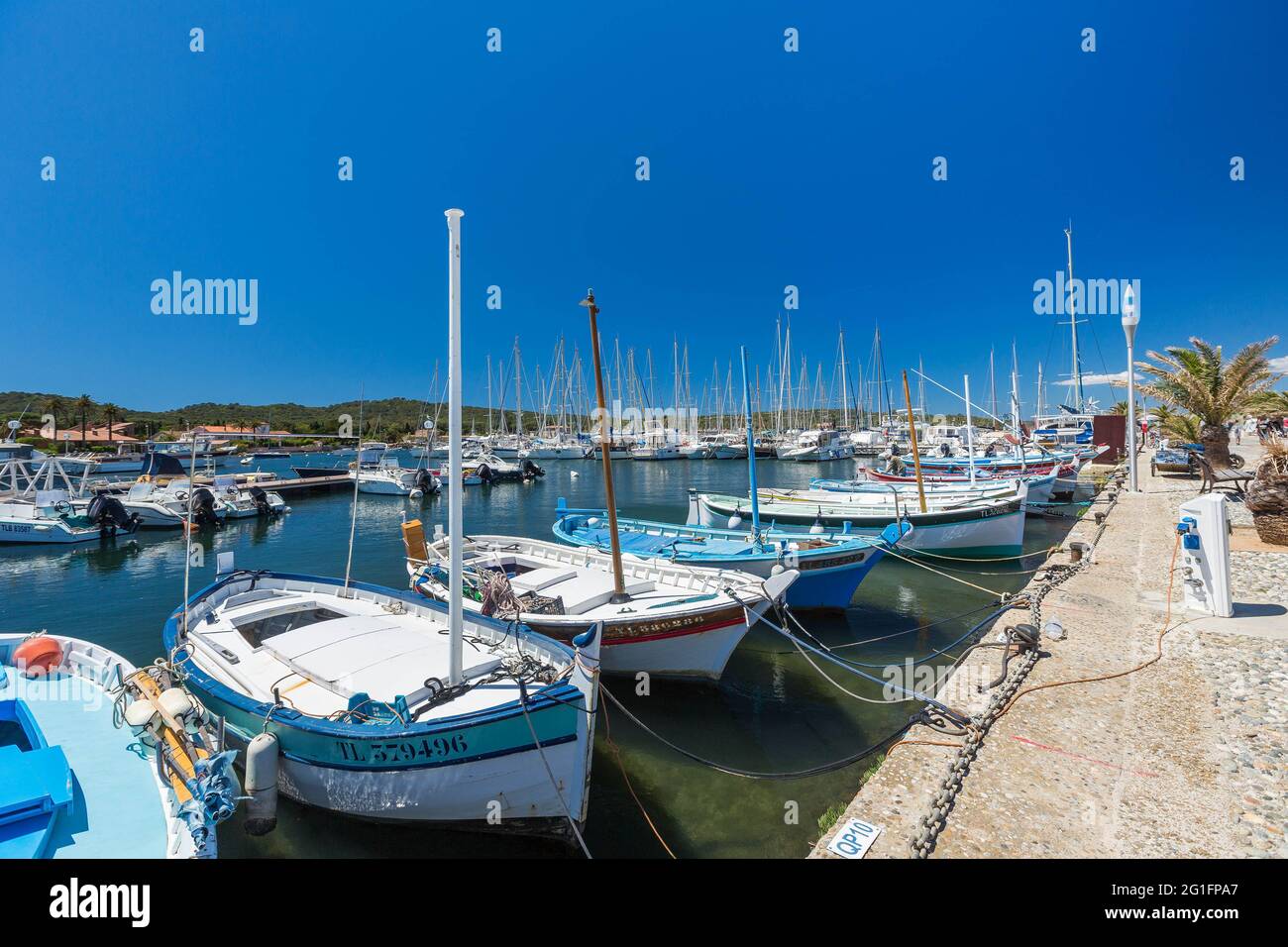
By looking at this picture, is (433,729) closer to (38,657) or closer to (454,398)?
(454,398)

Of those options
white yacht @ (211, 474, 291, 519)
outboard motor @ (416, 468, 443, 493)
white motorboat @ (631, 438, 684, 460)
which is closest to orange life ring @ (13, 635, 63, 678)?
white yacht @ (211, 474, 291, 519)

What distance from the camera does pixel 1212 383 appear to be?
2005 centimetres

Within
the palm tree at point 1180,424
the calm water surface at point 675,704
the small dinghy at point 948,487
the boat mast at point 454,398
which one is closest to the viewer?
the boat mast at point 454,398

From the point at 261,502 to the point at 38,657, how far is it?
31000 mm

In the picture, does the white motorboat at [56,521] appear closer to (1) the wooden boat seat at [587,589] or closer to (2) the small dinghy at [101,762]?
(2) the small dinghy at [101,762]

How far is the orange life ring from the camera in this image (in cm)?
760

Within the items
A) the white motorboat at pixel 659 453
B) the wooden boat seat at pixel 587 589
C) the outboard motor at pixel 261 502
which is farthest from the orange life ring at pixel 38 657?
the white motorboat at pixel 659 453

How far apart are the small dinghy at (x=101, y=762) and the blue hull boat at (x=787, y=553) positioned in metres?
8.88

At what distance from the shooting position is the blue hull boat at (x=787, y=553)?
44.1ft

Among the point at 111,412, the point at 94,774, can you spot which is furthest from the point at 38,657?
the point at 111,412

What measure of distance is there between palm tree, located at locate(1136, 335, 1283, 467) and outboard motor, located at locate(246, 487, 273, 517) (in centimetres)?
4523

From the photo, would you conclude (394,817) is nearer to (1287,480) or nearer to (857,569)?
(857,569)
